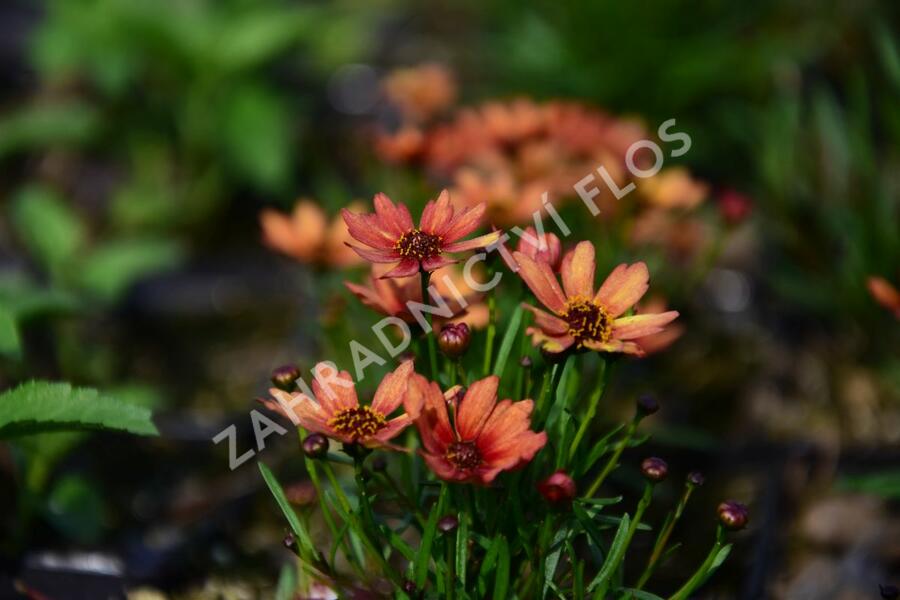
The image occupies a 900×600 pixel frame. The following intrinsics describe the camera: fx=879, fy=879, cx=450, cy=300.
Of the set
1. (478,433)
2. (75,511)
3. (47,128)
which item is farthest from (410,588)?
(47,128)

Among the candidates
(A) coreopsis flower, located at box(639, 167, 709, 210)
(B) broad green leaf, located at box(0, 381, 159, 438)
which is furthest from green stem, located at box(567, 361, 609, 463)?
(A) coreopsis flower, located at box(639, 167, 709, 210)

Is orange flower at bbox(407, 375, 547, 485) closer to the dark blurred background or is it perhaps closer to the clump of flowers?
the clump of flowers

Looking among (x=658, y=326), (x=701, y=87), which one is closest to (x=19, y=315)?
(x=658, y=326)

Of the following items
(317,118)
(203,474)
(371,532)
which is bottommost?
(203,474)

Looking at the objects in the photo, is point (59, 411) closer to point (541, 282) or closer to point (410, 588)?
point (410, 588)

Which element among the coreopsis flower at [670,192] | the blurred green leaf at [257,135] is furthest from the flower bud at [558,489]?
the blurred green leaf at [257,135]

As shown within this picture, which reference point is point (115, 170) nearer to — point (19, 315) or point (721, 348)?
point (19, 315)

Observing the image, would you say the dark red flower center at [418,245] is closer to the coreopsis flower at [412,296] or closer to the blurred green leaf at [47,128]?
the coreopsis flower at [412,296]
